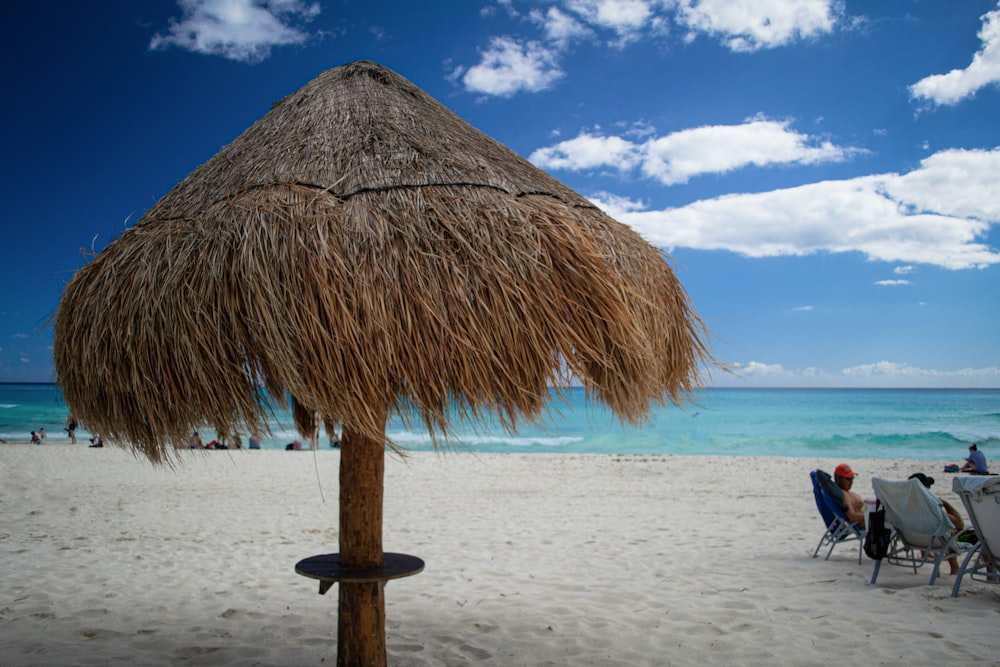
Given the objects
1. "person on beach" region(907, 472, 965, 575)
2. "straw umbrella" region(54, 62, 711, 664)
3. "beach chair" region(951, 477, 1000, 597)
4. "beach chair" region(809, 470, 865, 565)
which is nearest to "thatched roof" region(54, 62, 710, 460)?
"straw umbrella" region(54, 62, 711, 664)

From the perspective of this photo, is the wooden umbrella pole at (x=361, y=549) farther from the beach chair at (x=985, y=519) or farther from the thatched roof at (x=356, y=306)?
the beach chair at (x=985, y=519)

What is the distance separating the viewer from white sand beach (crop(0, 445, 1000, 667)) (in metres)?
3.18

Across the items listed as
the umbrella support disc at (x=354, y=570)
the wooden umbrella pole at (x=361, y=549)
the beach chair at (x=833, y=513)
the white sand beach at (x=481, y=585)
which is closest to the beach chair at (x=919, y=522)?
the white sand beach at (x=481, y=585)

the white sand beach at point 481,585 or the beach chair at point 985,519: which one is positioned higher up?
the beach chair at point 985,519

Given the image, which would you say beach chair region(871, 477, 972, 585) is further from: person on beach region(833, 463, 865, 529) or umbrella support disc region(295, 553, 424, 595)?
umbrella support disc region(295, 553, 424, 595)

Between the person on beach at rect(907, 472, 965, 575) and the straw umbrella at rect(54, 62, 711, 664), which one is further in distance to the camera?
the person on beach at rect(907, 472, 965, 575)

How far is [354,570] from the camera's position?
2.49 meters

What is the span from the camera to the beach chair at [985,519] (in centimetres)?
372

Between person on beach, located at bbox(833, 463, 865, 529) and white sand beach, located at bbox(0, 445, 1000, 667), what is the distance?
1.24 feet

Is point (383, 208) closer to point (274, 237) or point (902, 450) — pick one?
point (274, 237)

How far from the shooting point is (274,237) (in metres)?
1.97

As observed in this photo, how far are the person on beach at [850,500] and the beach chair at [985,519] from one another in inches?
40.0

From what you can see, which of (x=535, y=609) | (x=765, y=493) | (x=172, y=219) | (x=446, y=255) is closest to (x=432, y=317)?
(x=446, y=255)

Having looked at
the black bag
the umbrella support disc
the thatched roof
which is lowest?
the black bag
